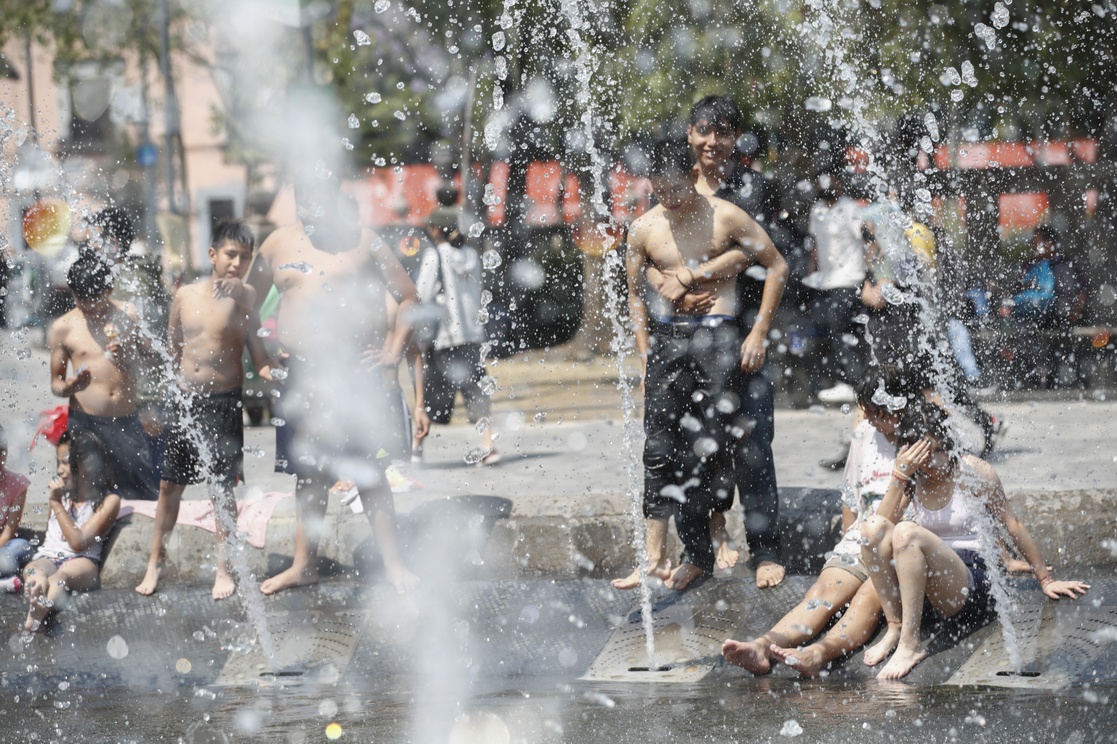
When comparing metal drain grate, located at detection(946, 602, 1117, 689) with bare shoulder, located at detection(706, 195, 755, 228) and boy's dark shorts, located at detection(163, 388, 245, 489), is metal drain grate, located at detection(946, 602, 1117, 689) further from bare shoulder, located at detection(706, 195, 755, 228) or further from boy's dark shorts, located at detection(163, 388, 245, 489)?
boy's dark shorts, located at detection(163, 388, 245, 489)

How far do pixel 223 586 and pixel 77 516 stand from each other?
2.49 ft

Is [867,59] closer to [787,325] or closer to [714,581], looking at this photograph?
[787,325]

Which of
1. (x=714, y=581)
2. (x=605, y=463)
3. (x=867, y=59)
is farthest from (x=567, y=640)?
(x=867, y=59)

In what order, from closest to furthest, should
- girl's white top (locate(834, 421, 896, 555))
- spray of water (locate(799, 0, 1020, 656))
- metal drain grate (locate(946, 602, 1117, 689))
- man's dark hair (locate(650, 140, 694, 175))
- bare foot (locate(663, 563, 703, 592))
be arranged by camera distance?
metal drain grate (locate(946, 602, 1117, 689))
girl's white top (locate(834, 421, 896, 555))
man's dark hair (locate(650, 140, 694, 175))
bare foot (locate(663, 563, 703, 592))
spray of water (locate(799, 0, 1020, 656))

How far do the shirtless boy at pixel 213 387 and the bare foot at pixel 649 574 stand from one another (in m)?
1.56

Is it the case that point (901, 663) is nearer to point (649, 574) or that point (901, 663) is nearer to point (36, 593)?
point (649, 574)

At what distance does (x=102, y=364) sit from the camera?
5.89 m

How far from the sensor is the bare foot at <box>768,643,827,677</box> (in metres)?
4.35

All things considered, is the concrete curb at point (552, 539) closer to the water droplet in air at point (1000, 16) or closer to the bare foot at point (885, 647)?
the bare foot at point (885, 647)

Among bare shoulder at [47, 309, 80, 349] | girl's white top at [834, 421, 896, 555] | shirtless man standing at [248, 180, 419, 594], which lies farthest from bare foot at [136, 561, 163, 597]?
girl's white top at [834, 421, 896, 555]

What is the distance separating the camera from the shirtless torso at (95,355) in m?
5.89

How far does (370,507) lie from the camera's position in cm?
545

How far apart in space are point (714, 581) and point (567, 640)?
0.63 m

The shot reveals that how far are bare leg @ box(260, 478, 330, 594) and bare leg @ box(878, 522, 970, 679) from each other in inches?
90.8
